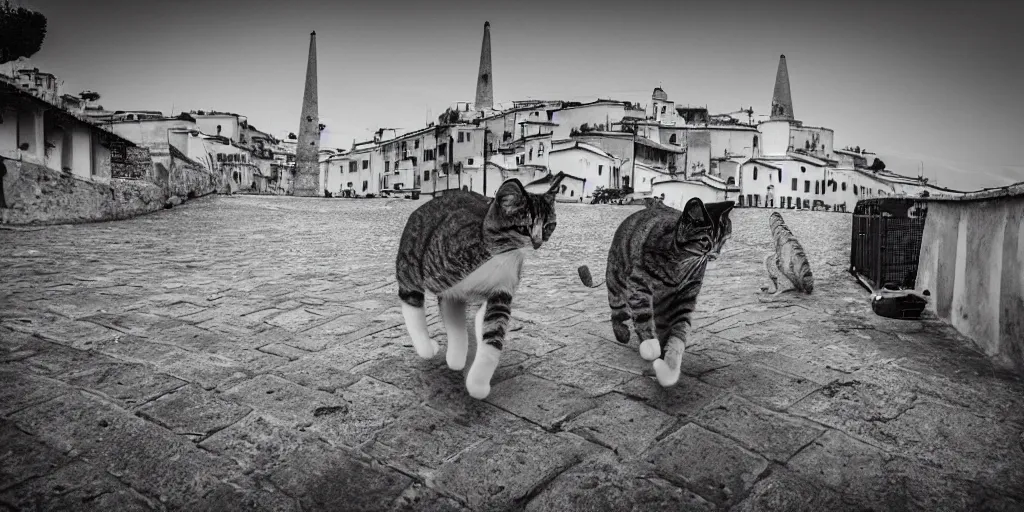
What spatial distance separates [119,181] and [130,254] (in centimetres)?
625

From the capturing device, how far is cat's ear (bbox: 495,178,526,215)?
2160mm

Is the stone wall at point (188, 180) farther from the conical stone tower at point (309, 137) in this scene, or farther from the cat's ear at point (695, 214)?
the conical stone tower at point (309, 137)

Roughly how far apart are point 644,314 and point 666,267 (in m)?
0.25

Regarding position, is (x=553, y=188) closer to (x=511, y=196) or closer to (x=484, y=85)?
(x=511, y=196)

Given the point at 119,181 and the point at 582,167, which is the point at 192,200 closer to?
the point at 119,181

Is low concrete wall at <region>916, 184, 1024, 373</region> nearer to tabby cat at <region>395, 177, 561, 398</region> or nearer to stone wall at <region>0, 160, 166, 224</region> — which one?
tabby cat at <region>395, 177, 561, 398</region>

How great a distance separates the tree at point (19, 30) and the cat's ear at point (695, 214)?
39.8 feet

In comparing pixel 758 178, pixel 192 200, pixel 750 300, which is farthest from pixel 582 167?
pixel 750 300

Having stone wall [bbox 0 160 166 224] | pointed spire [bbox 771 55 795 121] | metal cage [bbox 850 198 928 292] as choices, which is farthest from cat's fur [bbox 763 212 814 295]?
pointed spire [bbox 771 55 795 121]

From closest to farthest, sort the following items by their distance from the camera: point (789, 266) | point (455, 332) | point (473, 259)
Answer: point (473, 259)
point (455, 332)
point (789, 266)

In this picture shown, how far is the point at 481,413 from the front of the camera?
2.43 meters

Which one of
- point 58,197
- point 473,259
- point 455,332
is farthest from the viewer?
point 58,197

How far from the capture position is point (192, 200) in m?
16.5

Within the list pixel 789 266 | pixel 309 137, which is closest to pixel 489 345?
pixel 789 266
